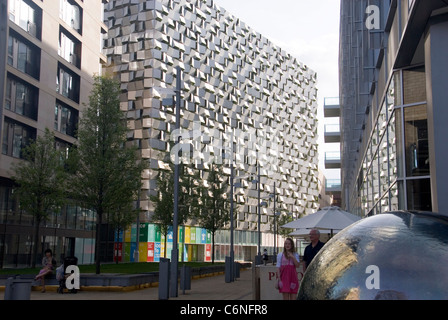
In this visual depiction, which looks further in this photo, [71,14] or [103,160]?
[71,14]

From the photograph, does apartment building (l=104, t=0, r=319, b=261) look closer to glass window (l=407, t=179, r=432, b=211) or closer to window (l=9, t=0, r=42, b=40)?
window (l=9, t=0, r=42, b=40)

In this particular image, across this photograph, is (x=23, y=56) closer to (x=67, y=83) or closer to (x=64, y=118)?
(x=67, y=83)

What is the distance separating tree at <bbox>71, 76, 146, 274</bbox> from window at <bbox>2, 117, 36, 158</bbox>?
11796mm

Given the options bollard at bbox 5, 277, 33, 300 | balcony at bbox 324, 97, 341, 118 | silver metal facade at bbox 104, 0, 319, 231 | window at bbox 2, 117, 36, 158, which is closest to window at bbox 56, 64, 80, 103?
window at bbox 2, 117, 36, 158

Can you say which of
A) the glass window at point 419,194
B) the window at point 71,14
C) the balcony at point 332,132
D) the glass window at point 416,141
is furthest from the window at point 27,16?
the balcony at point 332,132

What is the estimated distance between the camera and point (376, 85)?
24625mm

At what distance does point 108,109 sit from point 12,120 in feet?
45.7

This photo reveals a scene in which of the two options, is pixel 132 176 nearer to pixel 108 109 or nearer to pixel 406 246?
pixel 108 109

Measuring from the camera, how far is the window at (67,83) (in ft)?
142

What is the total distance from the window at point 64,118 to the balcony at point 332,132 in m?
31.6

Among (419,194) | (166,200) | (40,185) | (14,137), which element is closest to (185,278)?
(419,194)

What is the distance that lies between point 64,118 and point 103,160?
20.5 metres

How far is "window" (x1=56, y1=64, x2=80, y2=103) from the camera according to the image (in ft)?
142

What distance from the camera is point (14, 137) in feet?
121
